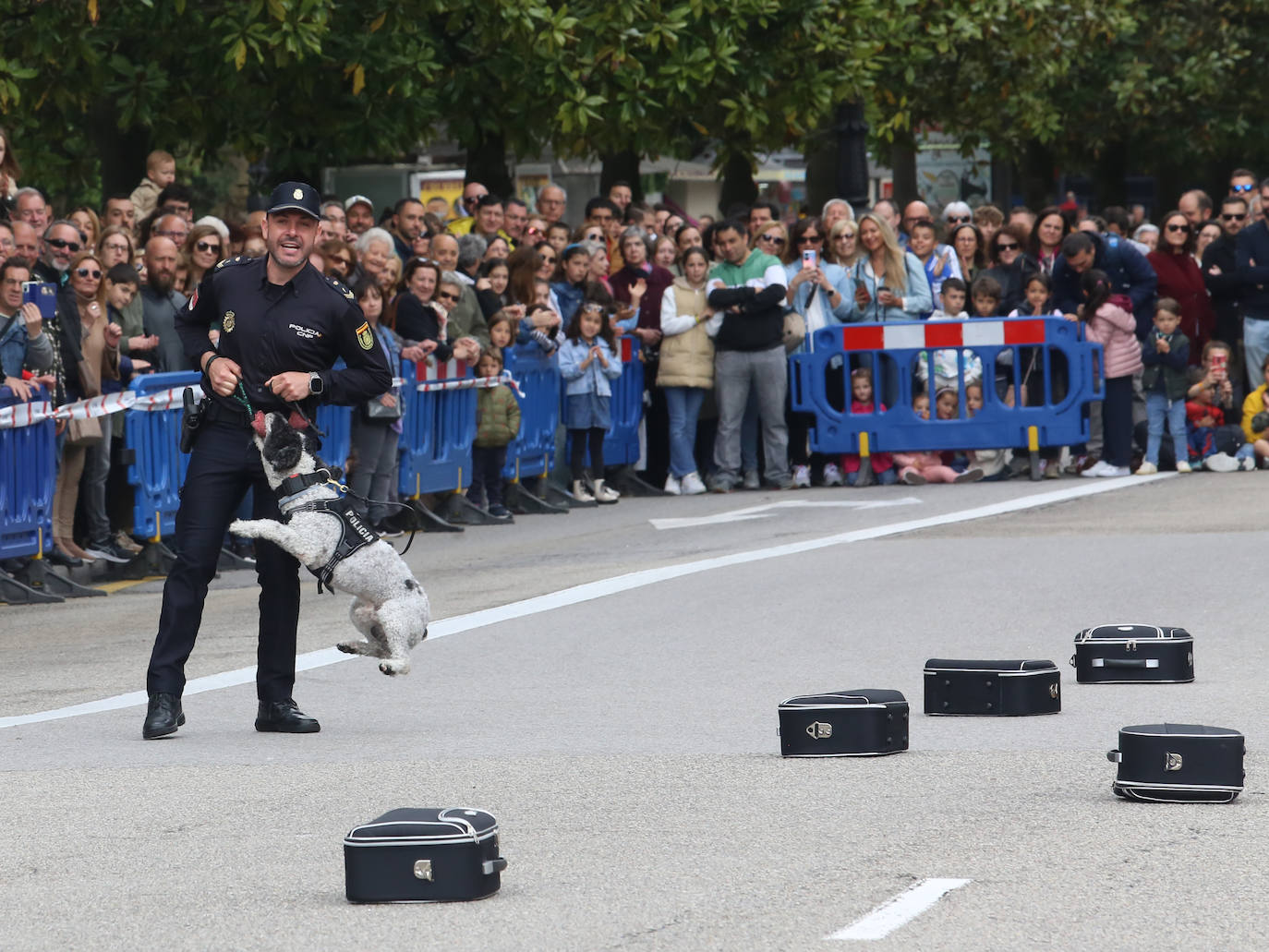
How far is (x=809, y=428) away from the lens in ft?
63.8

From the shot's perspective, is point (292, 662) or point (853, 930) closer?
point (853, 930)

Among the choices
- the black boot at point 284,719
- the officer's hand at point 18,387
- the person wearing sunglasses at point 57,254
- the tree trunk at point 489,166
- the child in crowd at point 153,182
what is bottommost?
the black boot at point 284,719

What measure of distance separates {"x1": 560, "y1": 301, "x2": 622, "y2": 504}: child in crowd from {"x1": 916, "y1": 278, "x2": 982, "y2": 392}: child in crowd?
103 inches

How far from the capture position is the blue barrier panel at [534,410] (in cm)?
1767

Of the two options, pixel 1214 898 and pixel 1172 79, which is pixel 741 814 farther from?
pixel 1172 79

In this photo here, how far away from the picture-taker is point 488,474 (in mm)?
17328

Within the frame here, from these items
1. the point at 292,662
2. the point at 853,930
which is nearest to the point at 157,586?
the point at 292,662

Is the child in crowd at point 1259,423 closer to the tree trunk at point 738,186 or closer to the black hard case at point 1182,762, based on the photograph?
the black hard case at point 1182,762

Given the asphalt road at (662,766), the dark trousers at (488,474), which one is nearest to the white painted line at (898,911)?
the asphalt road at (662,766)

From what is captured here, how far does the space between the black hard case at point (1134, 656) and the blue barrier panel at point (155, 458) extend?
618 cm

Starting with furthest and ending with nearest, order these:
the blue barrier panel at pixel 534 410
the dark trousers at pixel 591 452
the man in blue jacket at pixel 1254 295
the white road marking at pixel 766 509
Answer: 1. the man in blue jacket at pixel 1254 295
2. the dark trousers at pixel 591 452
3. the blue barrier panel at pixel 534 410
4. the white road marking at pixel 766 509

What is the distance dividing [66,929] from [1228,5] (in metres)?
35.5

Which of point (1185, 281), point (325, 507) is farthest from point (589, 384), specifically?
point (325, 507)

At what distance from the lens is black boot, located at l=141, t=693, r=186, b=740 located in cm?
882
